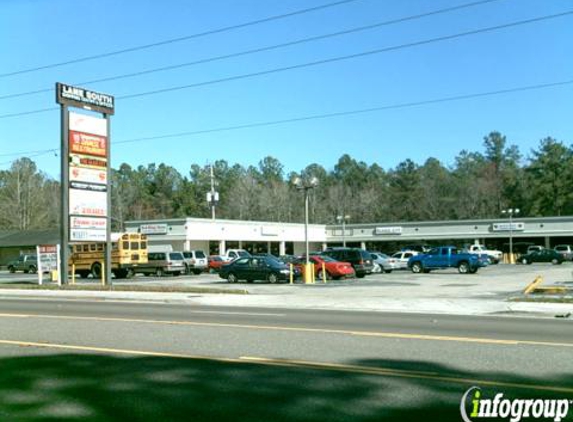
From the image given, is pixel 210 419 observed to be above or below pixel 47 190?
below

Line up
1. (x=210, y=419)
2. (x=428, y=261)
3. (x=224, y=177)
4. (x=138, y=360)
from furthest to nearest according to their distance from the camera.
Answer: (x=224, y=177) < (x=428, y=261) < (x=138, y=360) < (x=210, y=419)

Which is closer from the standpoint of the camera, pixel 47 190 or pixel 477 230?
pixel 477 230

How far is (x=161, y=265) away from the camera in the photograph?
4381cm

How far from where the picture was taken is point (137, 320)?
610 inches

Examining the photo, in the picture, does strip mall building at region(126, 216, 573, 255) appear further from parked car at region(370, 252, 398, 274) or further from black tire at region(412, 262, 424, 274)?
black tire at region(412, 262, 424, 274)

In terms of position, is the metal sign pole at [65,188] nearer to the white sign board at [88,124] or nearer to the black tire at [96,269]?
the white sign board at [88,124]

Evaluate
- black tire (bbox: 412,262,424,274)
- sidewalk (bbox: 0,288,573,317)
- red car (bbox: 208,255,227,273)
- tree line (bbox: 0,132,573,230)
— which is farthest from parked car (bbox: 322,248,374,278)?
tree line (bbox: 0,132,573,230)

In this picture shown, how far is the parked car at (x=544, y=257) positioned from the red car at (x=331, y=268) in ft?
96.9

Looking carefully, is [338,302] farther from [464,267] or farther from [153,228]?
[153,228]

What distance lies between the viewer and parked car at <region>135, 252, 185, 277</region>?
144ft

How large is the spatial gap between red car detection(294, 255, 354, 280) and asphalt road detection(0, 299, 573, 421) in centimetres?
2115

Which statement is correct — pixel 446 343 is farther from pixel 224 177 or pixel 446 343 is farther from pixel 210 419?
pixel 224 177

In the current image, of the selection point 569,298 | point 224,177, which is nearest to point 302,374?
point 569,298

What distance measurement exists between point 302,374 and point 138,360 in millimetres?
2644
